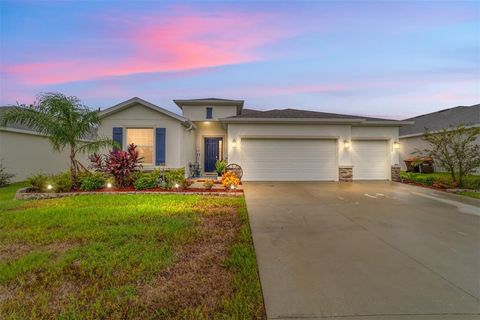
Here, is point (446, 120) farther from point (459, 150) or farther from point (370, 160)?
point (459, 150)

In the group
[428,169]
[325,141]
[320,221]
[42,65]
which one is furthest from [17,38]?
[428,169]

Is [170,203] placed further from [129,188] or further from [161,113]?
[161,113]

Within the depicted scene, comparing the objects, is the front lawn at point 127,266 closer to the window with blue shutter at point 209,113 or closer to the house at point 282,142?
the house at point 282,142

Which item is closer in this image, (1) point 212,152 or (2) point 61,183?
(2) point 61,183

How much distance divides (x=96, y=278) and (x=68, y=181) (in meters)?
7.27

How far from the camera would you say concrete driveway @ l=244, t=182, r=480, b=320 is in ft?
7.64

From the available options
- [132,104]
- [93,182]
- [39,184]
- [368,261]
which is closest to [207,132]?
[132,104]

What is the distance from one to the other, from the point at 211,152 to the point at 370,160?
359 inches

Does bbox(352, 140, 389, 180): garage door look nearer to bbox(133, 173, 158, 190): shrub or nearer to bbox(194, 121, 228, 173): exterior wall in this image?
bbox(194, 121, 228, 173): exterior wall

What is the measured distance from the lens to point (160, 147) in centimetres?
1139

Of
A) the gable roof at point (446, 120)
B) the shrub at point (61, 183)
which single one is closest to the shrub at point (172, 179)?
the shrub at point (61, 183)

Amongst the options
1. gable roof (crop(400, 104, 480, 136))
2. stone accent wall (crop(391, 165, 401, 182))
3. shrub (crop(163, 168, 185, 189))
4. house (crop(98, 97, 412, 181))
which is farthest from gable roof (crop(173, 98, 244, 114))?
gable roof (crop(400, 104, 480, 136))

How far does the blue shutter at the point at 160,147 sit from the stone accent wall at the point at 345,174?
28.9ft

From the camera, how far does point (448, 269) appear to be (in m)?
3.08
